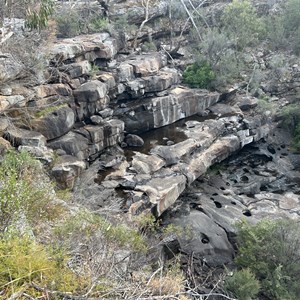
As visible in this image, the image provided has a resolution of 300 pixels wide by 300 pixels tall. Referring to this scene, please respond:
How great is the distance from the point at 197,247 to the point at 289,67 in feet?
52.1

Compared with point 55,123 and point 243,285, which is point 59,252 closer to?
point 243,285

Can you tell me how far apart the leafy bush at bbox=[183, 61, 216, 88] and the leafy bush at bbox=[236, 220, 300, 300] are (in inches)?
469

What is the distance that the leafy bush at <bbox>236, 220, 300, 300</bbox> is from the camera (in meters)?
9.59

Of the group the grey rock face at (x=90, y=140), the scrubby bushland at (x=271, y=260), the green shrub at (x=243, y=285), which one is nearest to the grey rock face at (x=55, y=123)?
the grey rock face at (x=90, y=140)

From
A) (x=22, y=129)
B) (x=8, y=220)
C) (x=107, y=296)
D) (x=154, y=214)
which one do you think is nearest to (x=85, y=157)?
(x=22, y=129)

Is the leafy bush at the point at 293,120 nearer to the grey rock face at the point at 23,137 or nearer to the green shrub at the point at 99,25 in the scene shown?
the green shrub at the point at 99,25

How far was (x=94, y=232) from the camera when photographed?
7305 millimetres

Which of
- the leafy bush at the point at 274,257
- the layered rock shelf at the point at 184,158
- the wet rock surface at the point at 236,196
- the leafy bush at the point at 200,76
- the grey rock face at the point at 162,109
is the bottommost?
the wet rock surface at the point at 236,196

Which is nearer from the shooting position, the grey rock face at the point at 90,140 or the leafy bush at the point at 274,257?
the leafy bush at the point at 274,257

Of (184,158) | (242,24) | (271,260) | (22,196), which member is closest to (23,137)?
(22,196)

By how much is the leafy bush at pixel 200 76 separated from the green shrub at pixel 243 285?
13708 mm

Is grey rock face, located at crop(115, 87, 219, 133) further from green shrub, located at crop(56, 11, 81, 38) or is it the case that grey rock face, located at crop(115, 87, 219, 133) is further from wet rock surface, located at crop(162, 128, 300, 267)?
green shrub, located at crop(56, 11, 81, 38)

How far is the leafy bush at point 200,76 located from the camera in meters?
20.5

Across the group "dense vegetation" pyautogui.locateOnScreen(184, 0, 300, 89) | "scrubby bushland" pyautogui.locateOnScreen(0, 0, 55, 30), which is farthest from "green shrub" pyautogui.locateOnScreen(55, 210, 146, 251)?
"dense vegetation" pyautogui.locateOnScreen(184, 0, 300, 89)
